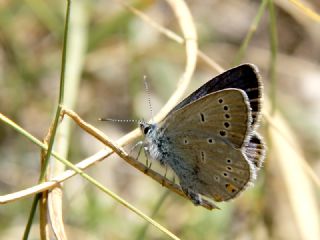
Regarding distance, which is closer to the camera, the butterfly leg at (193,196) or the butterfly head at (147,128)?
the butterfly leg at (193,196)

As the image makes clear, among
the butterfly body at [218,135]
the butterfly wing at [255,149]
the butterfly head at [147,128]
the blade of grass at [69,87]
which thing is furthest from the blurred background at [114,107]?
the butterfly wing at [255,149]

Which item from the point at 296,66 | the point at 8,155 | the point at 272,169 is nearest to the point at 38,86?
the point at 8,155

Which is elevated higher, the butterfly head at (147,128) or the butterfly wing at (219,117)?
the butterfly wing at (219,117)

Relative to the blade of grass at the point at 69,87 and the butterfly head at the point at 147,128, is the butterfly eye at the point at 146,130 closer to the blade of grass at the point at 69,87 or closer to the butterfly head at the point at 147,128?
the butterfly head at the point at 147,128

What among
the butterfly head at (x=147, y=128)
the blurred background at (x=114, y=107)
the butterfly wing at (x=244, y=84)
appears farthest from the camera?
the blurred background at (x=114, y=107)

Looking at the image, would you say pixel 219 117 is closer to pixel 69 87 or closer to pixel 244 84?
pixel 244 84

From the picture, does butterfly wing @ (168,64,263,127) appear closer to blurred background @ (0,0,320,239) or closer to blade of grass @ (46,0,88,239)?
blade of grass @ (46,0,88,239)

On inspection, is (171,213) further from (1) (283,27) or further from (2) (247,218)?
(1) (283,27)

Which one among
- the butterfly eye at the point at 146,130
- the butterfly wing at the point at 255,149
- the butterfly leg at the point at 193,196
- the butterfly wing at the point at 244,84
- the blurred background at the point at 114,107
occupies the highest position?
the butterfly wing at the point at 244,84

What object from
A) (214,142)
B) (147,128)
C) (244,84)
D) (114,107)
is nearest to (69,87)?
(147,128)
